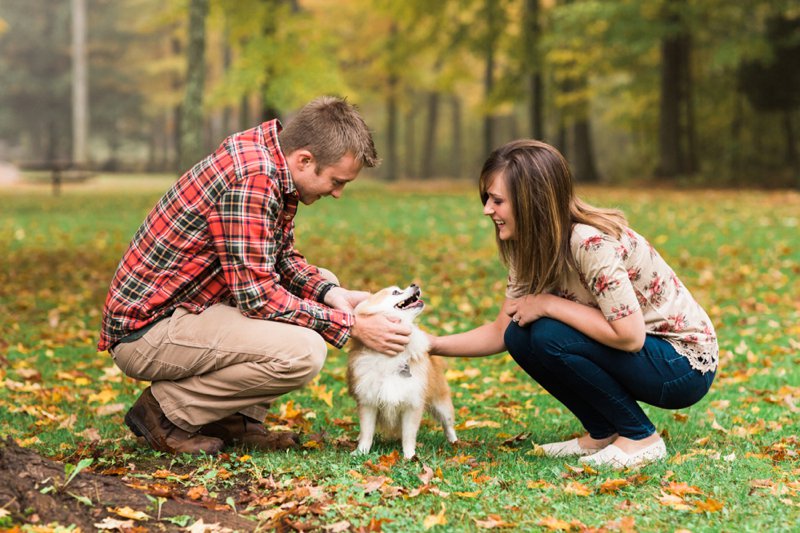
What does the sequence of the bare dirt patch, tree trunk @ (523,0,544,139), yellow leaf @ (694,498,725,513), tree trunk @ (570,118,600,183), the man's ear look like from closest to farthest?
1. the bare dirt patch
2. yellow leaf @ (694,498,725,513)
3. the man's ear
4. tree trunk @ (523,0,544,139)
5. tree trunk @ (570,118,600,183)

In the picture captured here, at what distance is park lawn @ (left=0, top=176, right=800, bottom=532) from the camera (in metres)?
3.16

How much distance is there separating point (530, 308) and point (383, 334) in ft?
2.27

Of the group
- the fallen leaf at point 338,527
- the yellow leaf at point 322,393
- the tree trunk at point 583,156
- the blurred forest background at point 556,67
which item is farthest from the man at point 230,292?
the tree trunk at point 583,156

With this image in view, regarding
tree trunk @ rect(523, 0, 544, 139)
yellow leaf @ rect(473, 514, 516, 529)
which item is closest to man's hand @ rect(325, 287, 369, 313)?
yellow leaf @ rect(473, 514, 516, 529)

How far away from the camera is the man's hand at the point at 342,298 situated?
414cm

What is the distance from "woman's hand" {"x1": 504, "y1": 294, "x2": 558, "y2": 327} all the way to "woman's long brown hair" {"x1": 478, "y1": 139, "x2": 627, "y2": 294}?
0.24 ft

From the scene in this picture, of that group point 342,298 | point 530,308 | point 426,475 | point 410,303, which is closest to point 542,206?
point 530,308

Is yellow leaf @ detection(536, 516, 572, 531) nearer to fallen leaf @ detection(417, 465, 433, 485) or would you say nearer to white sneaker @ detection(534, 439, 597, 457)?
fallen leaf @ detection(417, 465, 433, 485)

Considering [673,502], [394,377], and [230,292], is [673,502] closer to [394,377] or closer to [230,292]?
[394,377]

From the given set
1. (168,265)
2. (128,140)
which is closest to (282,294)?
(168,265)

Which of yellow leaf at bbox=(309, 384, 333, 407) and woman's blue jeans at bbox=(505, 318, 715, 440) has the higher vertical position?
woman's blue jeans at bbox=(505, 318, 715, 440)

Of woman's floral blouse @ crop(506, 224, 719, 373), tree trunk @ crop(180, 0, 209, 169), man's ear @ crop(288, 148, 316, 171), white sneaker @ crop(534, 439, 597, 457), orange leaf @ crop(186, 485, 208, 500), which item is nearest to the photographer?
orange leaf @ crop(186, 485, 208, 500)

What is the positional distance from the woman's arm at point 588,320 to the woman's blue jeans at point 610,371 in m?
0.04

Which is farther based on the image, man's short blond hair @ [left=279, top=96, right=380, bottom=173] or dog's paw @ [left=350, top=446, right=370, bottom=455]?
dog's paw @ [left=350, top=446, right=370, bottom=455]
